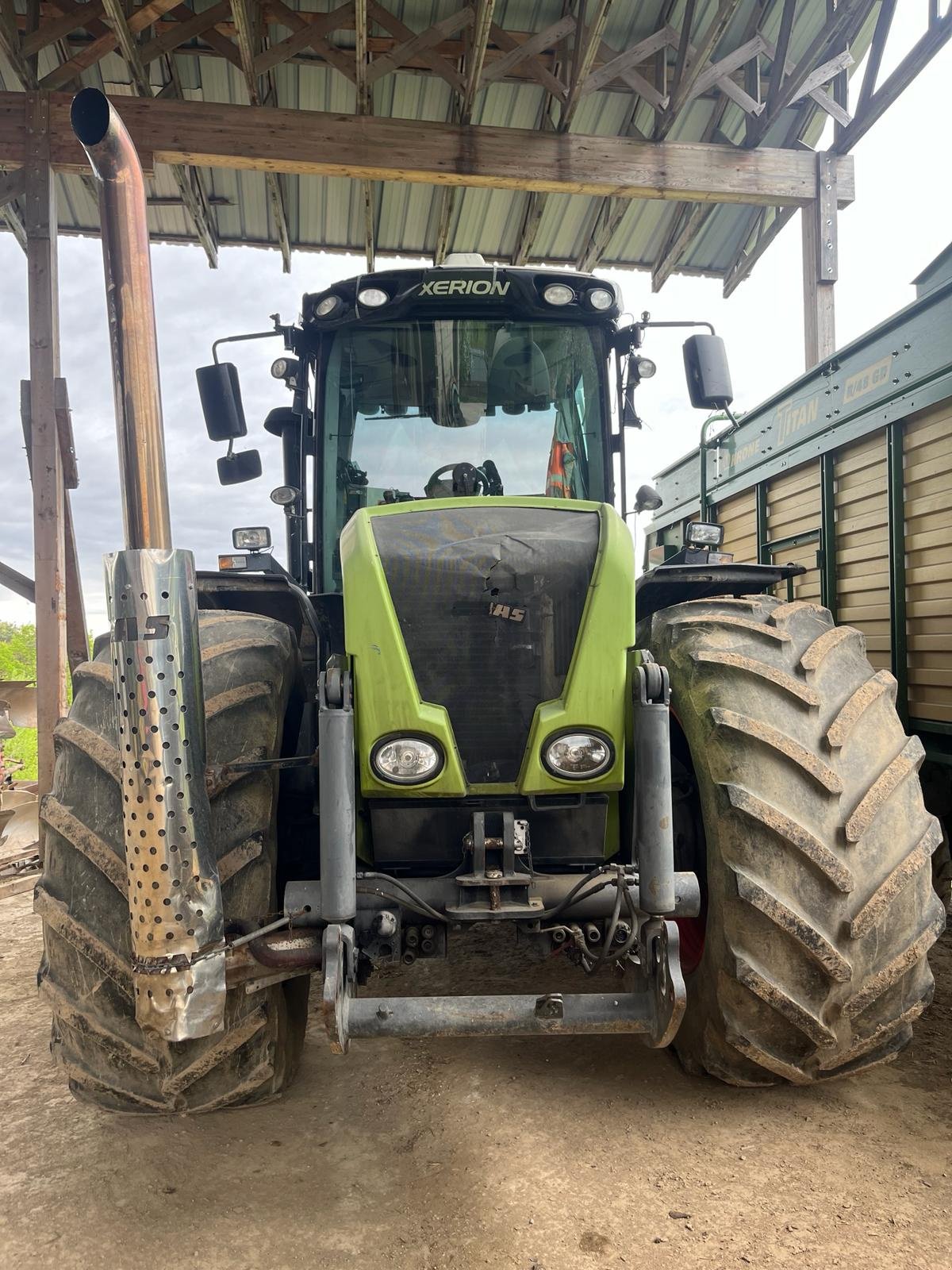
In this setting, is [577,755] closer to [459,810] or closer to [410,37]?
[459,810]

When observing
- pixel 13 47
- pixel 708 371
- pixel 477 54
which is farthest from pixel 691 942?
pixel 13 47

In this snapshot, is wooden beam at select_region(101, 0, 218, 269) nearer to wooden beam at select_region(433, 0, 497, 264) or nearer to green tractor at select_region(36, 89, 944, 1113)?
wooden beam at select_region(433, 0, 497, 264)

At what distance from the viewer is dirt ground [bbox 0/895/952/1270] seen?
199 cm

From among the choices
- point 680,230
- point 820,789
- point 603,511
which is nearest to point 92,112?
point 603,511

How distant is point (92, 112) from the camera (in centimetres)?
182

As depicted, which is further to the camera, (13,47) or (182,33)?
(182,33)

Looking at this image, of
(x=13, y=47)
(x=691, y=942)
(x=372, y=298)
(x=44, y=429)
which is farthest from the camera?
Answer: (x=44, y=429)

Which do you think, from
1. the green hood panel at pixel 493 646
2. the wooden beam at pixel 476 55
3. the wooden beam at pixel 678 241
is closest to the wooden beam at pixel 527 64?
the wooden beam at pixel 476 55

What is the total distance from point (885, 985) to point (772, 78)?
6.39 metres

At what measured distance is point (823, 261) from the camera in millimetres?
6715

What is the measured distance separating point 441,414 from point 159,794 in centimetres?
196

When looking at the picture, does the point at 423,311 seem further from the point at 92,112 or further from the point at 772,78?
the point at 772,78

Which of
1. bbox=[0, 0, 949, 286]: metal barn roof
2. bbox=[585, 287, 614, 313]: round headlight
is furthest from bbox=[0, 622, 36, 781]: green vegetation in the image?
bbox=[585, 287, 614, 313]: round headlight

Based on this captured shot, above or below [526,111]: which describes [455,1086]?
below
